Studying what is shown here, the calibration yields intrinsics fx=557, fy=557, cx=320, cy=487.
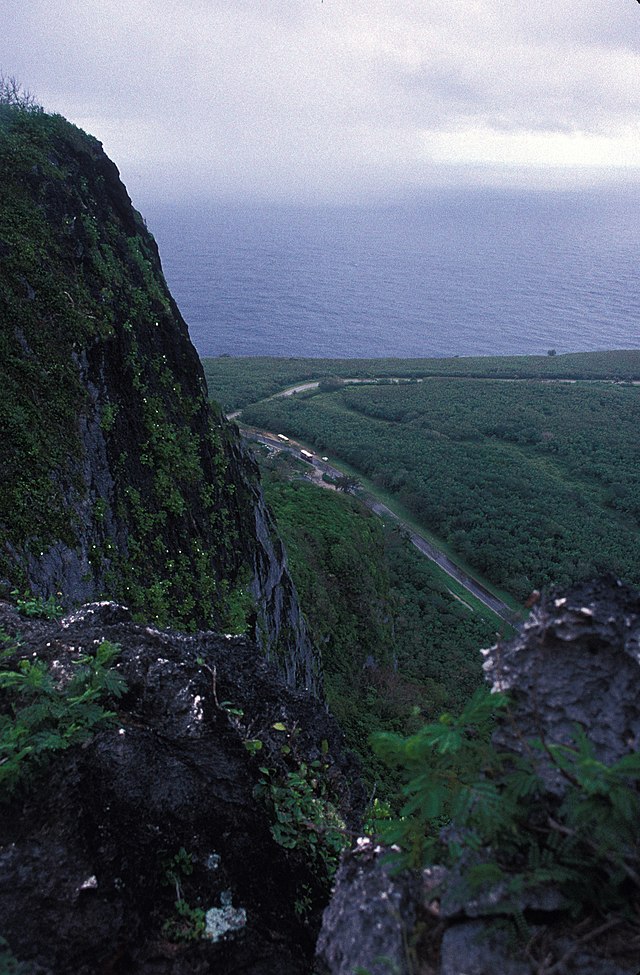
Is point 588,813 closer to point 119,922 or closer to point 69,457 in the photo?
point 119,922

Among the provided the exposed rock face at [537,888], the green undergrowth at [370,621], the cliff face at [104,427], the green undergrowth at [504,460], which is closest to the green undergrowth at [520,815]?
the exposed rock face at [537,888]

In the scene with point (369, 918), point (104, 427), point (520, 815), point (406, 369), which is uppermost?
point (406, 369)

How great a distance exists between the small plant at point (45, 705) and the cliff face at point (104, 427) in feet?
12.3

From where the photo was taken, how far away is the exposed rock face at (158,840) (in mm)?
3688

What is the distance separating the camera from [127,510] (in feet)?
40.1

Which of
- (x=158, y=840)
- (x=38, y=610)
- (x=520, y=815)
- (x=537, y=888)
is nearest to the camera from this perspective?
(x=537, y=888)

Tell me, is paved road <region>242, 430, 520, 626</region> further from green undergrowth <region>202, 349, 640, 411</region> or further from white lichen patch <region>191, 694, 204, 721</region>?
white lichen patch <region>191, 694, 204, 721</region>

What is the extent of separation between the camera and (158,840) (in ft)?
14.3

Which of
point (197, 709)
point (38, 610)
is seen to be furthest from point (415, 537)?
point (197, 709)

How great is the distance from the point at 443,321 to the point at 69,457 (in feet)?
555

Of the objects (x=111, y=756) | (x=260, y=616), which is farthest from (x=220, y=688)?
(x=260, y=616)

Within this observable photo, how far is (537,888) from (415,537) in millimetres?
43761

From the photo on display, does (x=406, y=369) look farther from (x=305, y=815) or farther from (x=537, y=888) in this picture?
(x=537, y=888)

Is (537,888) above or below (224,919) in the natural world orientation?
above
